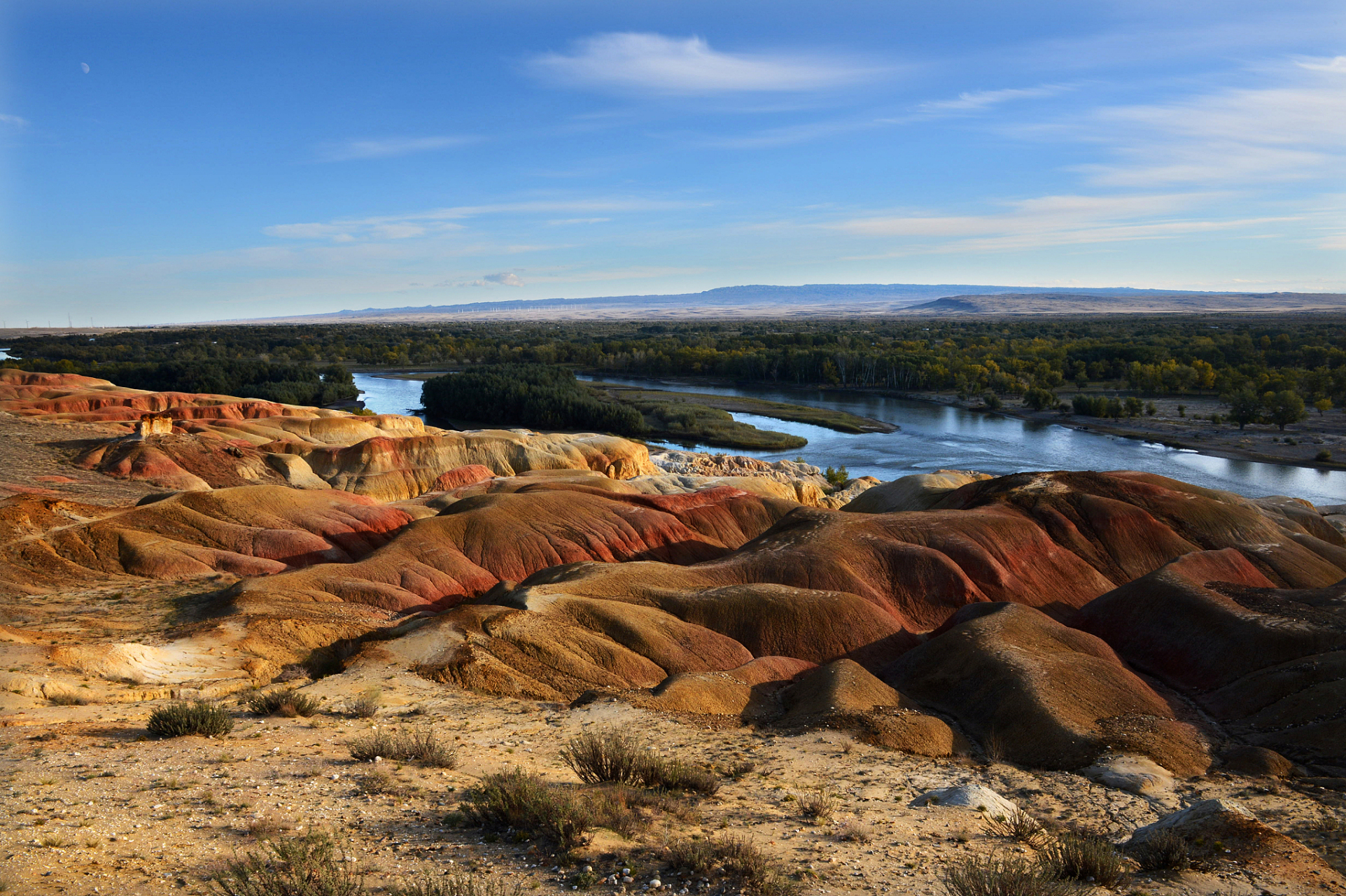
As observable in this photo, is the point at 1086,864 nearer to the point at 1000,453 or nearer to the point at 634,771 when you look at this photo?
the point at 634,771

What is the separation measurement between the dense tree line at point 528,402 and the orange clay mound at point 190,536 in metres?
57.2

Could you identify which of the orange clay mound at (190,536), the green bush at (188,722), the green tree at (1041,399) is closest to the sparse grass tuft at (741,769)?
the green bush at (188,722)

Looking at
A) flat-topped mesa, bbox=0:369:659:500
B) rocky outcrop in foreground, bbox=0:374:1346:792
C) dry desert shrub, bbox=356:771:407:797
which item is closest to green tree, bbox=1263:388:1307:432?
rocky outcrop in foreground, bbox=0:374:1346:792

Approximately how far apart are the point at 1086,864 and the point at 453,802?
9275 millimetres

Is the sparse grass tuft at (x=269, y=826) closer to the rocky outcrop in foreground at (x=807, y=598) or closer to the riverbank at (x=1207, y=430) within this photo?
the rocky outcrop in foreground at (x=807, y=598)

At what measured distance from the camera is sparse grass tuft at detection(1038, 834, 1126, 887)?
39.6ft

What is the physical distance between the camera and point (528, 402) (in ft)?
345

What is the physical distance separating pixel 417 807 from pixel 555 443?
59.0 metres

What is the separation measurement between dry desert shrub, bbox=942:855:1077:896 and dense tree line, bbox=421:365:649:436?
88.5 meters

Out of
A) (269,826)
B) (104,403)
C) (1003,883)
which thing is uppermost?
(104,403)

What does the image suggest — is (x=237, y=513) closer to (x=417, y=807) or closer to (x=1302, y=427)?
(x=417, y=807)

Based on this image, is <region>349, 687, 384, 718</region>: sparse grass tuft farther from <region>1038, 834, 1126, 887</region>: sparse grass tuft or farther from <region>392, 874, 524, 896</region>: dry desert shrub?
<region>1038, 834, 1126, 887</region>: sparse grass tuft

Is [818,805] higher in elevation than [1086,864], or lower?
lower

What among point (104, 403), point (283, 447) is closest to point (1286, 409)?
point (283, 447)
